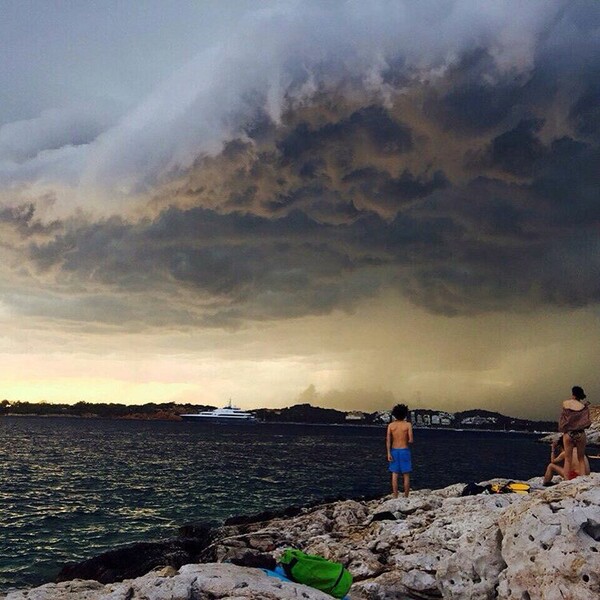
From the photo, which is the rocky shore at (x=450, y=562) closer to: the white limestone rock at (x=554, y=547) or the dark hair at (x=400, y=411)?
the white limestone rock at (x=554, y=547)

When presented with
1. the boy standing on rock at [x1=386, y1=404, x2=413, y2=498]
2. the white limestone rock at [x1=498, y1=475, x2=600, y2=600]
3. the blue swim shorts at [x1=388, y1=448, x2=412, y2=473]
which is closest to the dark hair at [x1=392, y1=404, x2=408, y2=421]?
the boy standing on rock at [x1=386, y1=404, x2=413, y2=498]

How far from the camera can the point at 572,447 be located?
45.3ft

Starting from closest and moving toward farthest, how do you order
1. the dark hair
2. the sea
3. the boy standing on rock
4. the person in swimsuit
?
the person in swimsuit, the dark hair, the boy standing on rock, the sea

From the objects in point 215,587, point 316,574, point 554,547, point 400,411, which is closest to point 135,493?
Result: point 400,411

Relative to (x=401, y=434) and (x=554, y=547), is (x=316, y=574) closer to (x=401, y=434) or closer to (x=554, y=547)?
(x=554, y=547)

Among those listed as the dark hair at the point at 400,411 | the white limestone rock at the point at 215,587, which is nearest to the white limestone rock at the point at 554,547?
the white limestone rock at the point at 215,587

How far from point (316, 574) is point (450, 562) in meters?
2.44

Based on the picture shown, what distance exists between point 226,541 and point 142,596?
9429 mm

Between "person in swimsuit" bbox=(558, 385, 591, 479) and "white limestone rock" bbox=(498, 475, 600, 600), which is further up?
"person in swimsuit" bbox=(558, 385, 591, 479)

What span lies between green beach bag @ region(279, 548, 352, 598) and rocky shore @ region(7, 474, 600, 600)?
0.58m

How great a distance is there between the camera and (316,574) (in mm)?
8547

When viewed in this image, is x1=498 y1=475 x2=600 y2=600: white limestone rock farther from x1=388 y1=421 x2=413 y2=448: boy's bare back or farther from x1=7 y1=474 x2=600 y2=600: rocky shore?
x1=388 y1=421 x2=413 y2=448: boy's bare back

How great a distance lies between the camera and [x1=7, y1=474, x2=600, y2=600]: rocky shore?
736cm

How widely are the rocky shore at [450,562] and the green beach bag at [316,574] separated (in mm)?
581
